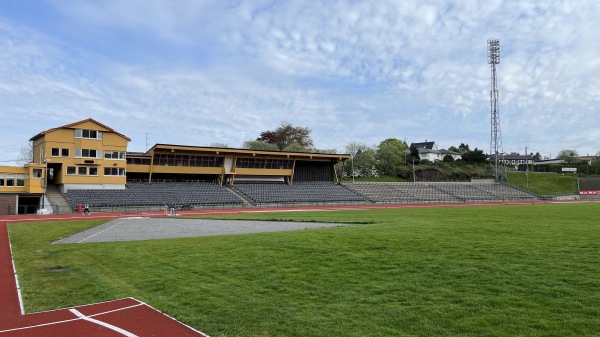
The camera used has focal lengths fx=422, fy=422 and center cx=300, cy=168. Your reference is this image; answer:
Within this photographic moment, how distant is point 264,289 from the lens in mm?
10188

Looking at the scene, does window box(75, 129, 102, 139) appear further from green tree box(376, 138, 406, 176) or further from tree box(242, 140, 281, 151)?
green tree box(376, 138, 406, 176)

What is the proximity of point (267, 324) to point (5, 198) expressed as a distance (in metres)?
47.5

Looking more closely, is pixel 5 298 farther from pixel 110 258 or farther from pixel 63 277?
pixel 110 258

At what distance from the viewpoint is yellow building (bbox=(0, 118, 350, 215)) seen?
4641 cm

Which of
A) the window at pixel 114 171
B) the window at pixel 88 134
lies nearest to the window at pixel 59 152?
the window at pixel 88 134

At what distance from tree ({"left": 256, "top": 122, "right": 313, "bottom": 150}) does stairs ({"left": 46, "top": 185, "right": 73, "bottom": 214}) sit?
56083 mm

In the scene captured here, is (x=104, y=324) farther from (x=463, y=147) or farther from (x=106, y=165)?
(x=463, y=147)

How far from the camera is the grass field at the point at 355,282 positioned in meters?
7.39

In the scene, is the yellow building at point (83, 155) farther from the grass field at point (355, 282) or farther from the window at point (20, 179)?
the grass field at point (355, 282)

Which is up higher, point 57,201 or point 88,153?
point 88,153

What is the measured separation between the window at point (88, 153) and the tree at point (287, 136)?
5224 cm

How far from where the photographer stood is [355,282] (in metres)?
10.3

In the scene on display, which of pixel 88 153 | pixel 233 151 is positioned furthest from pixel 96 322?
pixel 233 151

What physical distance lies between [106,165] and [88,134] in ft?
14.3
